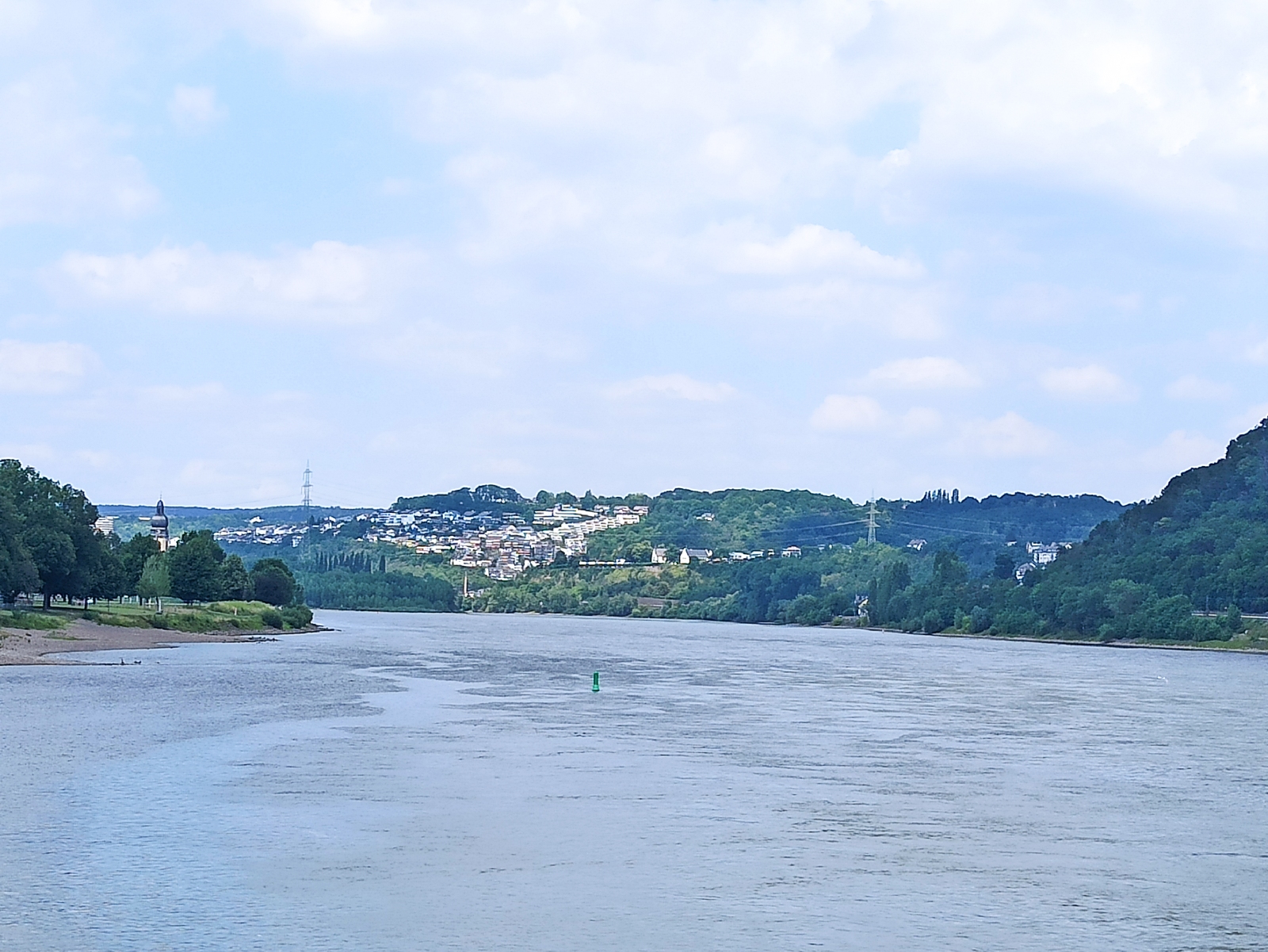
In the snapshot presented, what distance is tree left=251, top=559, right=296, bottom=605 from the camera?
140 metres

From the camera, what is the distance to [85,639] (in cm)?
8544

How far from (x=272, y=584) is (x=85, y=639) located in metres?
55.5

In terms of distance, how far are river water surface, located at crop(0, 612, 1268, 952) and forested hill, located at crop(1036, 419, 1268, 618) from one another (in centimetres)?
9059

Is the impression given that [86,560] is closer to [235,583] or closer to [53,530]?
[53,530]

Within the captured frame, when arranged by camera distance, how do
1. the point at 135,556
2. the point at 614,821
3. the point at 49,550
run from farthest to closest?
1. the point at 135,556
2. the point at 49,550
3. the point at 614,821

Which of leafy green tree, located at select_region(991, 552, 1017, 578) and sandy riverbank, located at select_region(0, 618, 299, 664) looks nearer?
sandy riverbank, located at select_region(0, 618, 299, 664)

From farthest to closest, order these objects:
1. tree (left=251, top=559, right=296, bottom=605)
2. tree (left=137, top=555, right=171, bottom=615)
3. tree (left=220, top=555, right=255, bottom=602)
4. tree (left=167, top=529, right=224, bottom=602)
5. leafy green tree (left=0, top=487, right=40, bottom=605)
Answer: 1. tree (left=251, top=559, right=296, bottom=605)
2. tree (left=220, top=555, right=255, bottom=602)
3. tree (left=167, top=529, right=224, bottom=602)
4. tree (left=137, top=555, right=171, bottom=615)
5. leafy green tree (left=0, top=487, right=40, bottom=605)

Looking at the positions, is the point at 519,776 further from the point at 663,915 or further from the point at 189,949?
the point at 189,949

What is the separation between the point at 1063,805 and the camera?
3247cm

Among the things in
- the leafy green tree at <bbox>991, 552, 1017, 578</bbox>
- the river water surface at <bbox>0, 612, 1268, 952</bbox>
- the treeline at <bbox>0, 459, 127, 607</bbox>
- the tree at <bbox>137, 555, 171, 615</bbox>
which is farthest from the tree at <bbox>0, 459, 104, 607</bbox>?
the leafy green tree at <bbox>991, 552, 1017, 578</bbox>

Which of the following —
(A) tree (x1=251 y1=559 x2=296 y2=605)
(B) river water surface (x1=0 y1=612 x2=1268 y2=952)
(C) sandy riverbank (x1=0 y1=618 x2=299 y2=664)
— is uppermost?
(A) tree (x1=251 y1=559 x2=296 y2=605)

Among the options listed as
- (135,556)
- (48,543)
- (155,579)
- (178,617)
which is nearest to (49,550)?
(48,543)

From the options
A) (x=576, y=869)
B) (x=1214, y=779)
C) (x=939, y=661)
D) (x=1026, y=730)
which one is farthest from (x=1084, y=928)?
(x=939, y=661)

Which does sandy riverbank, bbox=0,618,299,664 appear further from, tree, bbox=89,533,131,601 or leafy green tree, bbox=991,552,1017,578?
leafy green tree, bbox=991,552,1017,578
